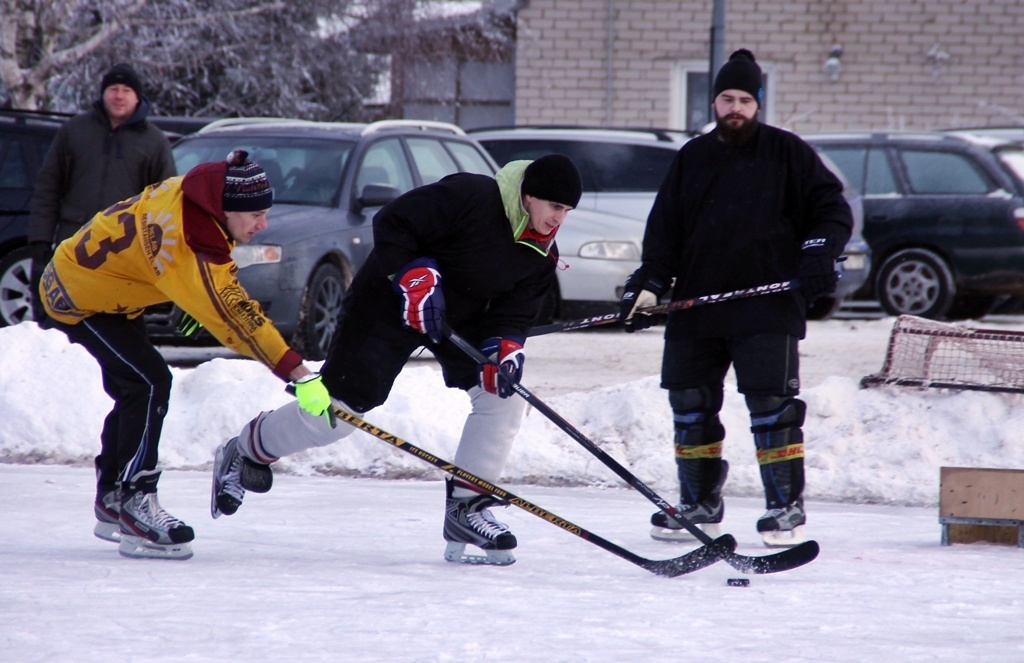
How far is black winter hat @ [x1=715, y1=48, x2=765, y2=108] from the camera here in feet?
16.3

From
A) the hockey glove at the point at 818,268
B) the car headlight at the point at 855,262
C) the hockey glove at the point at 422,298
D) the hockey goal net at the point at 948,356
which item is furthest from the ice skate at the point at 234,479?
the car headlight at the point at 855,262

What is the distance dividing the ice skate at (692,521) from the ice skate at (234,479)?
1.37m

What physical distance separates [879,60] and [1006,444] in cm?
1509

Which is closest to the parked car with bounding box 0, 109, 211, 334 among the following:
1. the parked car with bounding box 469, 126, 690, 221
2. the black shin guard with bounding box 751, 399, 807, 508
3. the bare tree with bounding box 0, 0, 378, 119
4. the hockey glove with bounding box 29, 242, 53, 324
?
the hockey glove with bounding box 29, 242, 53, 324

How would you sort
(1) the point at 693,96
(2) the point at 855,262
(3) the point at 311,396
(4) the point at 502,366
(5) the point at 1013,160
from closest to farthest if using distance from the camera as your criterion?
(3) the point at 311,396 < (4) the point at 502,366 < (2) the point at 855,262 < (5) the point at 1013,160 < (1) the point at 693,96

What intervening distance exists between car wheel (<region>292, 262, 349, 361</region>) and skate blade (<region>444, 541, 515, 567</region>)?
442 centimetres

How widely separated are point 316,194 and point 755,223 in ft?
17.0

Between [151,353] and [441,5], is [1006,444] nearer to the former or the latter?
[151,353]

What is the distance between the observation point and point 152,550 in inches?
187

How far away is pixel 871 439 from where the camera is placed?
6.63 meters

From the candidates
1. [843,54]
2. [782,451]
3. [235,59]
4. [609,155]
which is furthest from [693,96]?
[782,451]

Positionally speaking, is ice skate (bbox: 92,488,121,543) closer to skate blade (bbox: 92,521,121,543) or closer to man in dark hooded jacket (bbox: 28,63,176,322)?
skate blade (bbox: 92,521,121,543)

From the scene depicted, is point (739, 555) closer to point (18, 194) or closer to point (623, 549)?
point (623, 549)

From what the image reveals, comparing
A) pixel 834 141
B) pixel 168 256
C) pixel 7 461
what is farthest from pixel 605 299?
pixel 168 256
